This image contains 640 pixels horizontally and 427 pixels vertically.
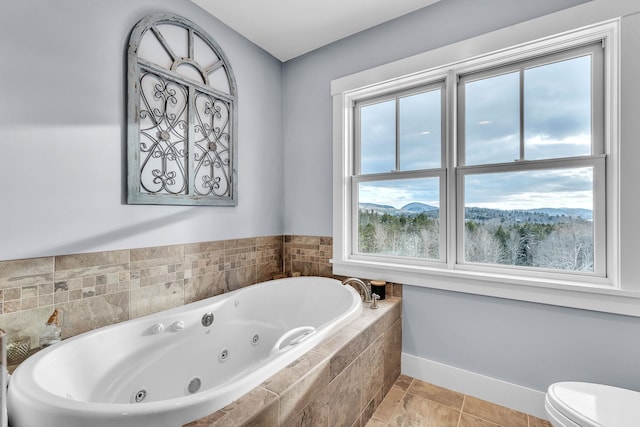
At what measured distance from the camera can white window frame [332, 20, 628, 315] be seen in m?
1.48

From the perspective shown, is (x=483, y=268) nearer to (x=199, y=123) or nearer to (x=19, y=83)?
(x=199, y=123)

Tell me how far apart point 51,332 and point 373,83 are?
7.89 feet

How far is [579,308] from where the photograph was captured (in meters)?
1.53

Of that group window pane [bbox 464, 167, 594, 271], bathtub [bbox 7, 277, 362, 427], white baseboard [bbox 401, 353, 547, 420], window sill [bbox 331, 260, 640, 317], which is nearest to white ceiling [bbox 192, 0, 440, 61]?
window pane [bbox 464, 167, 594, 271]

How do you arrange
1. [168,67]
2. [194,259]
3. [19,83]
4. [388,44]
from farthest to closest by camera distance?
[388,44]
[194,259]
[168,67]
[19,83]

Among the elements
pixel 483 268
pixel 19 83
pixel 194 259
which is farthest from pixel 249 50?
pixel 483 268

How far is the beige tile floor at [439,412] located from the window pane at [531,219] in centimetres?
86

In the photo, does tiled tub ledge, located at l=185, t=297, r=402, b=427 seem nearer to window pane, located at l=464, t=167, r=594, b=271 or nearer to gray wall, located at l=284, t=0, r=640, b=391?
gray wall, located at l=284, t=0, r=640, b=391

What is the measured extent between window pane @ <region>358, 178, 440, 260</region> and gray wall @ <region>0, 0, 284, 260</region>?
1.34 meters

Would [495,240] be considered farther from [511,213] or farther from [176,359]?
[176,359]

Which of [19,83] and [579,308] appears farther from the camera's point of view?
[579,308]

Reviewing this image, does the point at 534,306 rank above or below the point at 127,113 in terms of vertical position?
below

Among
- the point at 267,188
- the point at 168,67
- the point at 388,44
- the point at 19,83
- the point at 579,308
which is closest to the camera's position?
the point at 19,83

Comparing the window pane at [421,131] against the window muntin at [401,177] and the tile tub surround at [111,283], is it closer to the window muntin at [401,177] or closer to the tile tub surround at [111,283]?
the window muntin at [401,177]
